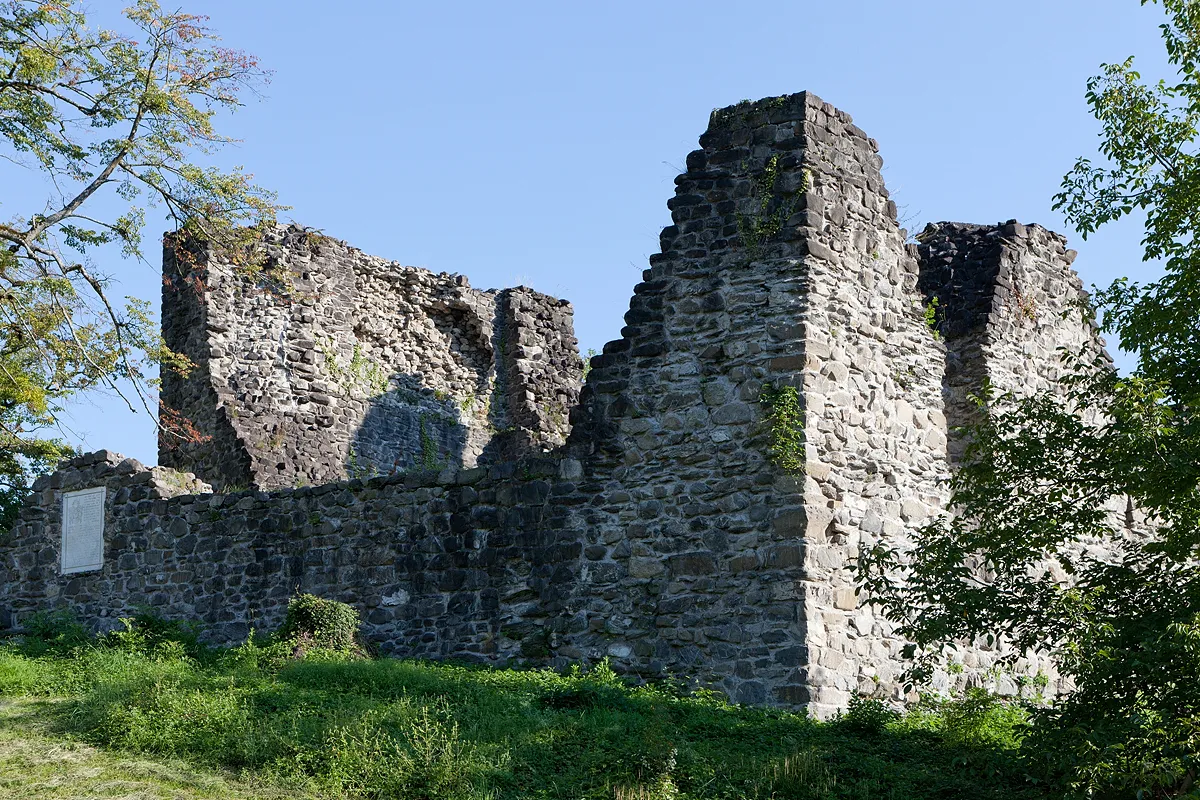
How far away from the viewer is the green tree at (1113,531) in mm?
8789

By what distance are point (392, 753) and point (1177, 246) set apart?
700 cm

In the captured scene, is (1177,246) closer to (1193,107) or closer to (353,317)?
(1193,107)

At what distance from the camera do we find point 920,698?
40.4ft

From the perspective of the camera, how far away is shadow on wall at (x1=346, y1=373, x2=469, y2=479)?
2009cm

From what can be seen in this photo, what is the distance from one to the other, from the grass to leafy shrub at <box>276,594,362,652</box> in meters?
0.81

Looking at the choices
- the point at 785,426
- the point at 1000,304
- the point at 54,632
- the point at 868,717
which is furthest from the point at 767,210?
the point at 54,632

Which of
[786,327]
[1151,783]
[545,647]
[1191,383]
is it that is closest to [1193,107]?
[1191,383]

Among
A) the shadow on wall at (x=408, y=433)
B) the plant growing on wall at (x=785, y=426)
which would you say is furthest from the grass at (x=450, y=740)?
the shadow on wall at (x=408, y=433)

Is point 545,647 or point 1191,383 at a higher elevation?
point 1191,383

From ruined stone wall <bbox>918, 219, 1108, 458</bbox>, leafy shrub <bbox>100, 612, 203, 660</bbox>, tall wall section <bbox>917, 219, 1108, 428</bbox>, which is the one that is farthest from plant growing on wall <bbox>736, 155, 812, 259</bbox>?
leafy shrub <bbox>100, 612, 203, 660</bbox>

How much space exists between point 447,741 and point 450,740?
0.27 meters

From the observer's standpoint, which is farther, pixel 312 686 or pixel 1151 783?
pixel 312 686

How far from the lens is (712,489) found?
41.0ft

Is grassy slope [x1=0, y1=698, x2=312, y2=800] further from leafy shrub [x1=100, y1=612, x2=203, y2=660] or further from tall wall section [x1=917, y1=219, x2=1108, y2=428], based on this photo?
tall wall section [x1=917, y1=219, x2=1108, y2=428]
